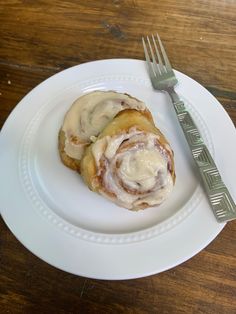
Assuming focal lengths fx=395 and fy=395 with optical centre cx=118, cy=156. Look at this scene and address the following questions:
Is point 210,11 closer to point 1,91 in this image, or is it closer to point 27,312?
point 1,91

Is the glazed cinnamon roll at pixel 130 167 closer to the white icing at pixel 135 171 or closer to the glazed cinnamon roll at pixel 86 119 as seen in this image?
the white icing at pixel 135 171

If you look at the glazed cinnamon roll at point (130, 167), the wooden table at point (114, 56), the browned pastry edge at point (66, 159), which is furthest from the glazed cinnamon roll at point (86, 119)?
the wooden table at point (114, 56)

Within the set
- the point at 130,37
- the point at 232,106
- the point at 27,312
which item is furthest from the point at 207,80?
the point at 27,312

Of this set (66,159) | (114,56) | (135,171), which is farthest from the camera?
(114,56)

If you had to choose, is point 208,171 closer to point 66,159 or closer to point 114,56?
point 66,159

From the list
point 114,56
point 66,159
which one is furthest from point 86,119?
point 114,56

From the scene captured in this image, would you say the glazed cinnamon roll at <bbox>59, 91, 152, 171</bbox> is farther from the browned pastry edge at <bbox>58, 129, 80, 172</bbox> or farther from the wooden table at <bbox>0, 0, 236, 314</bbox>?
the wooden table at <bbox>0, 0, 236, 314</bbox>
